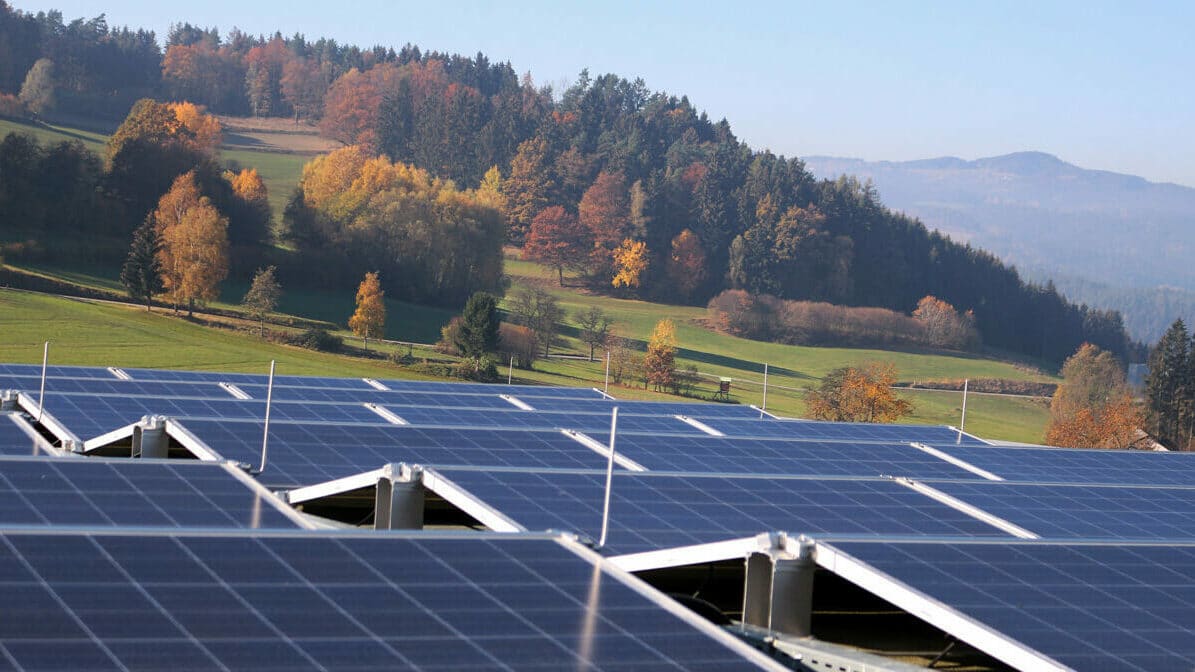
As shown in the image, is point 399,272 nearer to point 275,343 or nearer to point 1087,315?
point 275,343

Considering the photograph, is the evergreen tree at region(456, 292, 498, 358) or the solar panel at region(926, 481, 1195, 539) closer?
the solar panel at region(926, 481, 1195, 539)

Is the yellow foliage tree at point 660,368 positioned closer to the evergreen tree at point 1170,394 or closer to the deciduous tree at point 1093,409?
the deciduous tree at point 1093,409

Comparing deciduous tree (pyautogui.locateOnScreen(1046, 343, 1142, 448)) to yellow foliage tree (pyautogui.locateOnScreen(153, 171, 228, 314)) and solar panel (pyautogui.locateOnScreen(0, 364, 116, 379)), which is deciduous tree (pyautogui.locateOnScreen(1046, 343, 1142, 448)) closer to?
solar panel (pyautogui.locateOnScreen(0, 364, 116, 379))

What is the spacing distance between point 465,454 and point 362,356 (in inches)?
2799

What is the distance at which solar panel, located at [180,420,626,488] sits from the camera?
18.0 m

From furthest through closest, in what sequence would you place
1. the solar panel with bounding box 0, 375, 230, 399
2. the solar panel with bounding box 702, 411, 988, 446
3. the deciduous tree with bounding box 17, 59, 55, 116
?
1. the deciduous tree with bounding box 17, 59, 55, 116
2. the solar panel with bounding box 702, 411, 988, 446
3. the solar panel with bounding box 0, 375, 230, 399

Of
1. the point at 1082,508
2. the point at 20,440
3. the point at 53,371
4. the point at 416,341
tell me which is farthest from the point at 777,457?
the point at 416,341

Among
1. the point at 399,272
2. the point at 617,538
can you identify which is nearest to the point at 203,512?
the point at 617,538

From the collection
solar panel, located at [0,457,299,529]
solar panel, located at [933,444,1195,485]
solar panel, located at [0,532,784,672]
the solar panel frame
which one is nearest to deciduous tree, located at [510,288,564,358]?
solar panel, located at [933,444,1195,485]

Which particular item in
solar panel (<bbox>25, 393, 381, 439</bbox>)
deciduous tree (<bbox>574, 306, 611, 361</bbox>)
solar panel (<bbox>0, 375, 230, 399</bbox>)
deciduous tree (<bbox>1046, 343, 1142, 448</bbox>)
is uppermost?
solar panel (<bbox>25, 393, 381, 439</bbox>)

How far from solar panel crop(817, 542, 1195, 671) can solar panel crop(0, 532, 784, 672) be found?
2.34 meters

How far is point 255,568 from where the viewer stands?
927 cm

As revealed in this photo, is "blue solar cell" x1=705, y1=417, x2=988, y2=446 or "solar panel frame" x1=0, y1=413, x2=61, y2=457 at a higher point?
"solar panel frame" x1=0, y1=413, x2=61, y2=457

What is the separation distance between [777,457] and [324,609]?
15174mm
